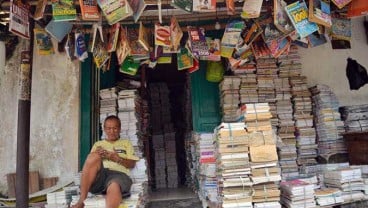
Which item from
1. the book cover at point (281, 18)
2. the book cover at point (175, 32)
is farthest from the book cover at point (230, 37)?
the book cover at point (175, 32)

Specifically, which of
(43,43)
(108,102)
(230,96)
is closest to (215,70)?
(230,96)

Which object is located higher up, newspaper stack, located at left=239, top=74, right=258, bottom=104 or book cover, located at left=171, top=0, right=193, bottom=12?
book cover, located at left=171, top=0, right=193, bottom=12

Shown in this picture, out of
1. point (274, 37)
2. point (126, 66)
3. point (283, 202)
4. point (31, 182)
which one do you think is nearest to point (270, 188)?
point (283, 202)

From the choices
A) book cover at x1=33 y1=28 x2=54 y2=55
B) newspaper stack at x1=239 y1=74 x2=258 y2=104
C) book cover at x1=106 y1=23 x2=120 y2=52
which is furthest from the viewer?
newspaper stack at x1=239 y1=74 x2=258 y2=104

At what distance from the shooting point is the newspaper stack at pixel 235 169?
13.3ft

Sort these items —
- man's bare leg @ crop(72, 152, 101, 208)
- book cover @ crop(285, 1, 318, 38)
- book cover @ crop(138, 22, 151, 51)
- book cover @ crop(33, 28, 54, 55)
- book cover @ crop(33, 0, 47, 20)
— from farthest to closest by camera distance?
book cover @ crop(33, 28, 54, 55) → book cover @ crop(138, 22, 151, 51) → book cover @ crop(285, 1, 318, 38) → book cover @ crop(33, 0, 47, 20) → man's bare leg @ crop(72, 152, 101, 208)

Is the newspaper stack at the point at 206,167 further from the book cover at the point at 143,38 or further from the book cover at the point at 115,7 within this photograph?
the book cover at the point at 115,7

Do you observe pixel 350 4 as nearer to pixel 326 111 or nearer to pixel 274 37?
pixel 274 37

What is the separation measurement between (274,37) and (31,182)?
3.59 m

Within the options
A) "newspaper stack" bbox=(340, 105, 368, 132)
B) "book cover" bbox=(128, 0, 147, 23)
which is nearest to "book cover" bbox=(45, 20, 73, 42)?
"book cover" bbox=(128, 0, 147, 23)

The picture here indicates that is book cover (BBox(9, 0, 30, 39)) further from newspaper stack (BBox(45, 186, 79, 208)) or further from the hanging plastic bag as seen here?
the hanging plastic bag

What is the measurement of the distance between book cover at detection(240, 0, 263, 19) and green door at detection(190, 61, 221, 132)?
5.11 feet

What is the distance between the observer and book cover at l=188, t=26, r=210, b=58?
4836mm

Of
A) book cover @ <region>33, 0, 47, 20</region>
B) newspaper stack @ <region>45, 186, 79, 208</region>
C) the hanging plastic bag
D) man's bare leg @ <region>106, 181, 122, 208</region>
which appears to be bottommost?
newspaper stack @ <region>45, 186, 79, 208</region>
